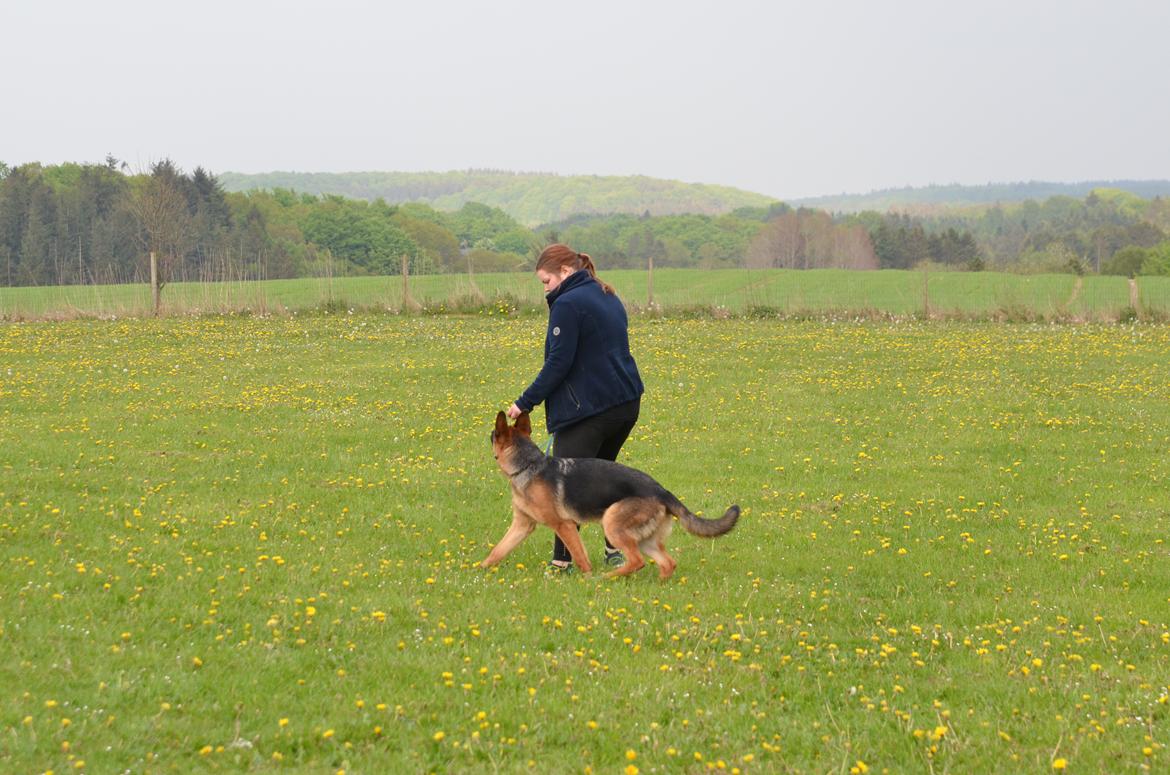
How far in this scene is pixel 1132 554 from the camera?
30.8 ft

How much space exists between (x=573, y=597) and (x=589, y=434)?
5.25 ft

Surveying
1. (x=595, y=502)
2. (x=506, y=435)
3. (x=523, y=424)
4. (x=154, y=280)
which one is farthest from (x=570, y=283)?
(x=154, y=280)

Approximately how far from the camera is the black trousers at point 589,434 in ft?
28.4

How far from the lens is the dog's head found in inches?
329

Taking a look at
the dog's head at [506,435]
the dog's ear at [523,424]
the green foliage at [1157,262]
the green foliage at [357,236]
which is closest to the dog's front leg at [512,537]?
the dog's head at [506,435]

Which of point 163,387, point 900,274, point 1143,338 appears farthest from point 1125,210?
point 163,387

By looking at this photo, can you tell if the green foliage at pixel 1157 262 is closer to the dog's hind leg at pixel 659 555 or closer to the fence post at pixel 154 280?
the fence post at pixel 154 280

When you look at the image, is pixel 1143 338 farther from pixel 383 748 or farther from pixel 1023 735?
pixel 383 748

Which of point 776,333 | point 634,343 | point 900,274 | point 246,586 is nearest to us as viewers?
point 246,586

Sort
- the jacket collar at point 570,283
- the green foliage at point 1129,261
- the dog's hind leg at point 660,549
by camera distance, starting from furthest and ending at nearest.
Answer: the green foliage at point 1129,261 → the jacket collar at point 570,283 → the dog's hind leg at point 660,549

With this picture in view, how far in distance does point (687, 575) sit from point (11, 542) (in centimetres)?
584

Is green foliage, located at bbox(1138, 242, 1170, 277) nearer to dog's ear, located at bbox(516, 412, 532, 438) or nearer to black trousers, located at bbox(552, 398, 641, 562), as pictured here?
black trousers, located at bbox(552, 398, 641, 562)

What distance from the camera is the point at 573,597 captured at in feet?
25.1

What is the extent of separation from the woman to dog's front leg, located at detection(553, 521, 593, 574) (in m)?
0.30
